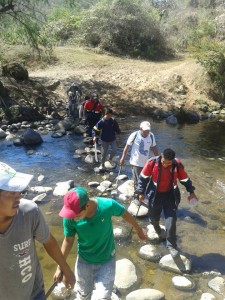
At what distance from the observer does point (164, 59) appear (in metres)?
27.7

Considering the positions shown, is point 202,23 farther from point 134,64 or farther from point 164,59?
point 134,64

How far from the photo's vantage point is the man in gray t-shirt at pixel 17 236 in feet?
8.24

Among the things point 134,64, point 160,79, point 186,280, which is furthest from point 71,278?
point 134,64

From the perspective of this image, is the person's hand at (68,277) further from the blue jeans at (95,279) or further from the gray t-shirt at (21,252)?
the blue jeans at (95,279)

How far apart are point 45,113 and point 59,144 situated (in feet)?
14.3

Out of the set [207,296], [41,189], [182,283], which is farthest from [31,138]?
[207,296]

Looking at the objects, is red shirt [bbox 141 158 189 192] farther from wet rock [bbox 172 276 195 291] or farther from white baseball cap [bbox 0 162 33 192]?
white baseball cap [bbox 0 162 33 192]

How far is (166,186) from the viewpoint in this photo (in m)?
6.16

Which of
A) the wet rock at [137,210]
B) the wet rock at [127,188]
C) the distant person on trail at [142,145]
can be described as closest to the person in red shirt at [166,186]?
the wet rock at [137,210]

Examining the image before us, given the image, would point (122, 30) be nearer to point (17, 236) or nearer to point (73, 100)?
point (73, 100)

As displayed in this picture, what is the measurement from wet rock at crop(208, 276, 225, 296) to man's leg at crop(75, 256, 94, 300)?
89.6 inches

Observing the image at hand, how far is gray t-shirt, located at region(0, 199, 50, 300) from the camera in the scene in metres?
2.65

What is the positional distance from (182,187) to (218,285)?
4.25 meters

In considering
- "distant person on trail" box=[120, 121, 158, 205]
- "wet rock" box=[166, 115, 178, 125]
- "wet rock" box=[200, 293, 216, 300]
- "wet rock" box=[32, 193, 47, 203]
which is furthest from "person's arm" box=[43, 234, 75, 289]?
"wet rock" box=[166, 115, 178, 125]
